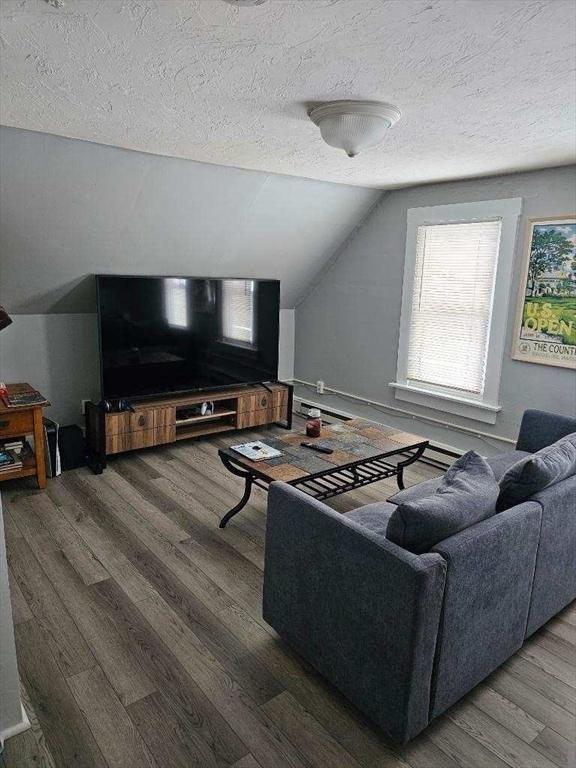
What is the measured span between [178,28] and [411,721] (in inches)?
91.4

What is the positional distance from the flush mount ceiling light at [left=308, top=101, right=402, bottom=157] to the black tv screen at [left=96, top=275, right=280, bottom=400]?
7.00ft

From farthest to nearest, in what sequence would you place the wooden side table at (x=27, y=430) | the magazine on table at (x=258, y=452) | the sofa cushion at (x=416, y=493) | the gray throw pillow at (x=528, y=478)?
the wooden side table at (x=27, y=430) < the magazine on table at (x=258, y=452) < the sofa cushion at (x=416, y=493) < the gray throw pillow at (x=528, y=478)

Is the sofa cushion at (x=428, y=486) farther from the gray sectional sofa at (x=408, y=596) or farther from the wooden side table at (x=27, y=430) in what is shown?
the wooden side table at (x=27, y=430)

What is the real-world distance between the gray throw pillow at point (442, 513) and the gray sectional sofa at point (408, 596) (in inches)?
1.6

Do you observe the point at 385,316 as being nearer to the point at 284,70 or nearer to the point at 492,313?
the point at 492,313

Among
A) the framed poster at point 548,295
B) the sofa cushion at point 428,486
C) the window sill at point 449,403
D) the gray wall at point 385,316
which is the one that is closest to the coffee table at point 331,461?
the sofa cushion at point 428,486

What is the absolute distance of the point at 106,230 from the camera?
3686 millimetres

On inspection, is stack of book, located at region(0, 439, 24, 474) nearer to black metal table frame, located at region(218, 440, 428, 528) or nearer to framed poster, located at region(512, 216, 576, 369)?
black metal table frame, located at region(218, 440, 428, 528)

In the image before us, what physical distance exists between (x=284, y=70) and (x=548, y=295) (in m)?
2.50

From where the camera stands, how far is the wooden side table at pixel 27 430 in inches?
131

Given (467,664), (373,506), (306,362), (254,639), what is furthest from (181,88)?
(306,362)

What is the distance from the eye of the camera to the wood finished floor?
1.67 m

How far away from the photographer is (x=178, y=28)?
1560 mm

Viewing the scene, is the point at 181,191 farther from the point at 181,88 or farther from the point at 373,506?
the point at 373,506
